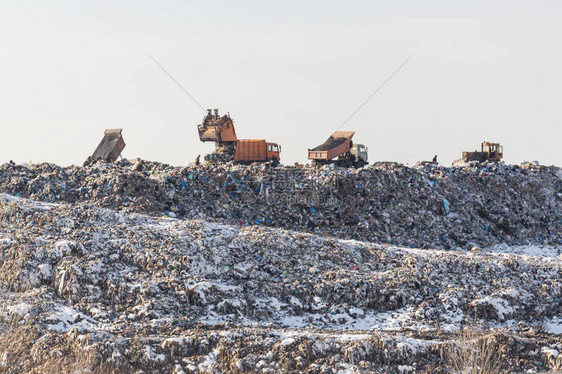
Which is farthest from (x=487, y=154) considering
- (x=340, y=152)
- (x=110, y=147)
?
(x=110, y=147)

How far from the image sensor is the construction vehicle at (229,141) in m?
25.9

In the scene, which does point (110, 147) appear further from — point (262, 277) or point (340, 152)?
point (262, 277)

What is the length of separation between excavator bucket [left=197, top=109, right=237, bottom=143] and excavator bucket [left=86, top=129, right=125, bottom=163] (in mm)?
4078

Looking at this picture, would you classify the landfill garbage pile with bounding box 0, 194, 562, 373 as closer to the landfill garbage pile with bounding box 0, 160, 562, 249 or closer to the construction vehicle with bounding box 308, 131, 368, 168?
the landfill garbage pile with bounding box 0, 160, 562, 249

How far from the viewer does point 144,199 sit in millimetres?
20500

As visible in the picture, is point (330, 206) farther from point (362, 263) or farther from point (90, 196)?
point (90, 196)

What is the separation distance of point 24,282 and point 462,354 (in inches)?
371

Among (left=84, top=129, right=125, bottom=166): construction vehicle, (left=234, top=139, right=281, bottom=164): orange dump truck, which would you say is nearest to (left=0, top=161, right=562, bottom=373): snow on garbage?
(left=234, top=139, right=281, bottom=164): orange dump truck

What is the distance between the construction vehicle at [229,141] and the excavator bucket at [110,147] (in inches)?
161

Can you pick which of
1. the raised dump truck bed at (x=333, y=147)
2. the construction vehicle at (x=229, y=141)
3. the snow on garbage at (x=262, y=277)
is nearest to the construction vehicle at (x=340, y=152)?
the raised dump truck bed at (x=333, y=147)

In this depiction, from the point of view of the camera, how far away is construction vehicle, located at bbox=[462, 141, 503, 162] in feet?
96.7

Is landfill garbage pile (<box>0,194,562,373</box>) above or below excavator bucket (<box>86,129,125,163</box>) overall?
below

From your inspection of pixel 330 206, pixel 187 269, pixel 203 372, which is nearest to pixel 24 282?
pixel 187 269

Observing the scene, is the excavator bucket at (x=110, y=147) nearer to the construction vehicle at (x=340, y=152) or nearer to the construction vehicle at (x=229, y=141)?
the construction vehicle at (x=229, y=141)
